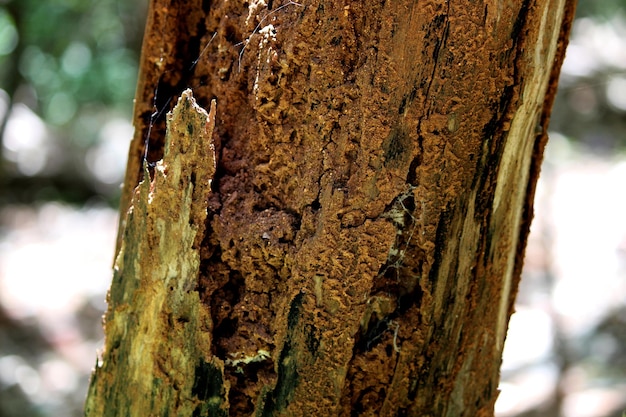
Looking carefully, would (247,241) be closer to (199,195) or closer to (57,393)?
(199,195)

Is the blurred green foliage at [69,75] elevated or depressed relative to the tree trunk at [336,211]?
elevated

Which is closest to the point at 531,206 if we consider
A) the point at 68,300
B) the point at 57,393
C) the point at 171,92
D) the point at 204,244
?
the point at 204,244

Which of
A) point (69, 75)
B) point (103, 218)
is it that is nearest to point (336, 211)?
point (69, 75)

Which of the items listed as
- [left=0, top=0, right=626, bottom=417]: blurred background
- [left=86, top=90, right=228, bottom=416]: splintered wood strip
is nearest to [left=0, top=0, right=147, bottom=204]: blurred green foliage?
[left=0, top=0, right=626, bottom=417]: blurred background

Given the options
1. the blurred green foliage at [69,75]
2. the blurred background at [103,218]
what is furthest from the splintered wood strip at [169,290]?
the blurred green foliage at [69,75]

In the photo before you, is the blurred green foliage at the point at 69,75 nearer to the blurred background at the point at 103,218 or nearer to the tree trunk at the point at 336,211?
the blurred background at the point at 103,218

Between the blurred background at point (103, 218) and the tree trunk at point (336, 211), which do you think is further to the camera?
the blurred background at point (103, 218)

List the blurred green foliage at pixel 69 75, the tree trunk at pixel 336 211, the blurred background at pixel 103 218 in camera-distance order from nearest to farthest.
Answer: the tree trunk at pixel 336 211, the blurred background at pixel 103 218, the blurred green foliage at pixel 69 75
